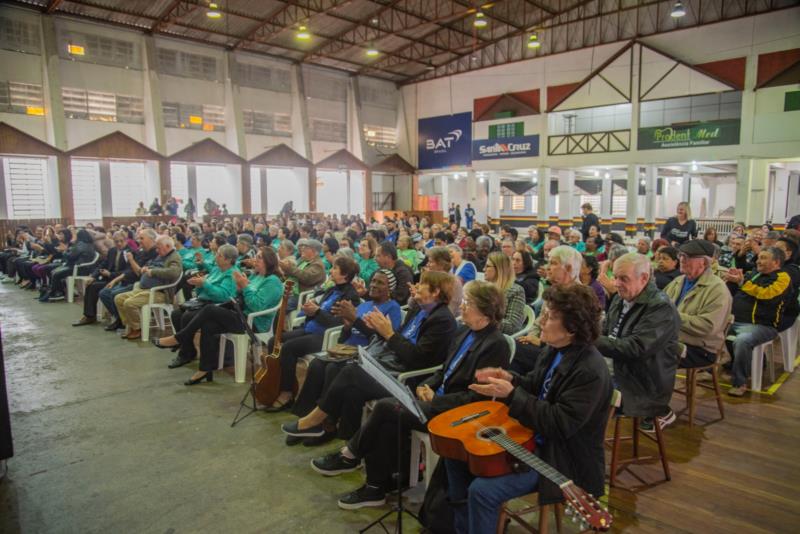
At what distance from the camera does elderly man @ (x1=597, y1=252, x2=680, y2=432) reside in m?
2.61

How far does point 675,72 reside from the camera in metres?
15.6

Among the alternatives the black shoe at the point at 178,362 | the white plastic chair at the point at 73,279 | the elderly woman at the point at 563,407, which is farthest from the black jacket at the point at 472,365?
the white plastic chair at the point at 73,279

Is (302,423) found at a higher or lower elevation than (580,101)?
lower

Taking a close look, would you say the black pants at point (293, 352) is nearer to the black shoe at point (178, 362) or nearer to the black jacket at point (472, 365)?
the black shoe at point (178, 362)

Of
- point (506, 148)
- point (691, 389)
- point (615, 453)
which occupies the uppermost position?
point (506, 148)

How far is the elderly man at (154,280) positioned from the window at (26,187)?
1188 cm

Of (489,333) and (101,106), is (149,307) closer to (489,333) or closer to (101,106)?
(489,333)

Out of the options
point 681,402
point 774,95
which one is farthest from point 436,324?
point 774,95

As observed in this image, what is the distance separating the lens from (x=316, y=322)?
4.02 m

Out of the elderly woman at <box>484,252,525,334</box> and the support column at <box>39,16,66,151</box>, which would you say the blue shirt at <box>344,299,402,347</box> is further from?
the support column at <box>39,16,66,151</box>

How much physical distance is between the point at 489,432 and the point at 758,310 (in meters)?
3.50

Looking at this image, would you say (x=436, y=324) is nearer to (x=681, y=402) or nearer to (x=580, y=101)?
(x=681, y=402)

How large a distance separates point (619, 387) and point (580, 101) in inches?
670

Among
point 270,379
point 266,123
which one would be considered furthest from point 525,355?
point 266,123
